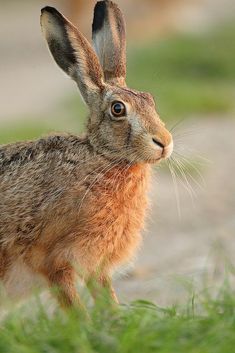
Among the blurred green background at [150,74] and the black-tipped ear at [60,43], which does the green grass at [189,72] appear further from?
the black-tipped ear at [60,43]

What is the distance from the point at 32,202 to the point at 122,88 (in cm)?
74

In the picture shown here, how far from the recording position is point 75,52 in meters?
5.76

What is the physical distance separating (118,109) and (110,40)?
0.70 meters

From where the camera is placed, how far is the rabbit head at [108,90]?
17.6ft

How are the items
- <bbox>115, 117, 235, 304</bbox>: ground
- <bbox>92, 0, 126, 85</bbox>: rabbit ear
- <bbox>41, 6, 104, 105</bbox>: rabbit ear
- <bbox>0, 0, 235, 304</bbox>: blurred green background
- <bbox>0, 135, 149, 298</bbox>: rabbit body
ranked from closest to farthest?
<bbox>0, 135, 149, 298</bbox>: rabbit body → <bbox>41, 6, 104, 105</bbox>: rabbit ear → <bbox>92, 0, 126, 85</bbox>: rabbit ear → <bbox>115, 117, 235, 304</bbox>: ground → <bbox>0, 0, 235, 304</bbox>: blurred green background

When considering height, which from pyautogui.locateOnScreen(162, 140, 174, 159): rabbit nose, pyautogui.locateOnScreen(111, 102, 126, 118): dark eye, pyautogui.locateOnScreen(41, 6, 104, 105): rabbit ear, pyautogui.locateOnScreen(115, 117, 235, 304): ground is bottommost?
pyautogui.locateOnScreen(115, 117, 235, 304): ground

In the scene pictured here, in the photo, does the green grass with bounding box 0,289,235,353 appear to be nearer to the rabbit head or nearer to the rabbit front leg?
the rabbit front leg

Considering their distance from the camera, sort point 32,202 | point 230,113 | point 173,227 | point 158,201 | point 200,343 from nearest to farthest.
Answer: point 200,343
point 32,202
point 173,227
point 158,201
point 230,113

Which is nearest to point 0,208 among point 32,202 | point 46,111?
point 32,202

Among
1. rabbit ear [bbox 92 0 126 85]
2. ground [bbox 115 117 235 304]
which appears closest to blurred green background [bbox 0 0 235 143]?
ground [bbox 115 117 235 304]

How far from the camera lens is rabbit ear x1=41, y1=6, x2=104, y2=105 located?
5.71 meters

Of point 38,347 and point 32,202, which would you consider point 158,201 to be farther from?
point 38,347

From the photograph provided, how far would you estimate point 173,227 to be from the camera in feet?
30.3

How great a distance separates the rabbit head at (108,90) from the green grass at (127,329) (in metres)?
0.81
